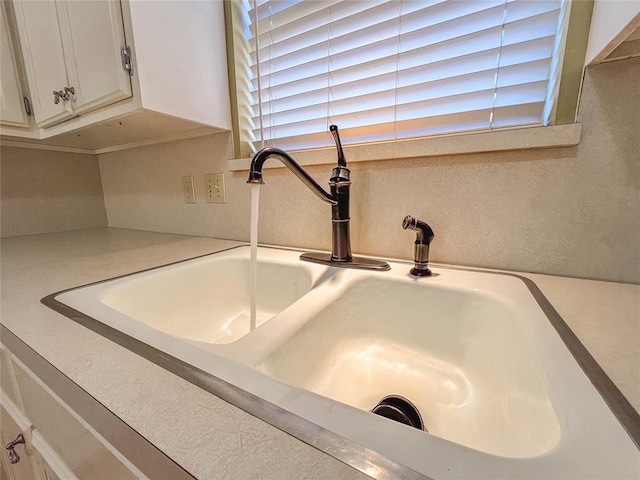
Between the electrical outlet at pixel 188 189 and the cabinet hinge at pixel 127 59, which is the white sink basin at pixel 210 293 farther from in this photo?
the cabinet hinge at pixel 127 59

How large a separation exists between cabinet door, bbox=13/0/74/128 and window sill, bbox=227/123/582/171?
867 millimetres

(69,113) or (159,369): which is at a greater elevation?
(69,113)

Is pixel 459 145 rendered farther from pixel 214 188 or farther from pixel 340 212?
pixel 214 188

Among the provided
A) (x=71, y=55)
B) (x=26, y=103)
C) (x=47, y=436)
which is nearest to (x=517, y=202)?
(x=47, y=436)

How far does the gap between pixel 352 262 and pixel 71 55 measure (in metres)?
1.10

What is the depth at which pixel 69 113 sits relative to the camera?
3.04 ft

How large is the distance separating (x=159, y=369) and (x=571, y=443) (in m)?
0.41

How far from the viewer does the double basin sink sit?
217 millimetres

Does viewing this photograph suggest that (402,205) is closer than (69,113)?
Yes

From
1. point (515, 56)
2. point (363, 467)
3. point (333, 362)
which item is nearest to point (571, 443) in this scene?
point (363, 467)

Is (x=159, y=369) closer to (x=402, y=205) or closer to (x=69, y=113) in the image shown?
(x=402, y=205)

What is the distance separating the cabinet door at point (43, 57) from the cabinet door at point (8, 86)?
0.07 m

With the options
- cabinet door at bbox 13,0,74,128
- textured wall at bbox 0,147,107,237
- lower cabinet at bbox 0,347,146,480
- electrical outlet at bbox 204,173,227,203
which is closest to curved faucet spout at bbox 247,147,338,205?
lower cabinet at bbox 0,347,146,480

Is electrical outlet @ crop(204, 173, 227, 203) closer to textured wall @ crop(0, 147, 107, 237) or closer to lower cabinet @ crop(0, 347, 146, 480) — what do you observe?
lower cabinet @ crop(0, 347, 146, 480)
